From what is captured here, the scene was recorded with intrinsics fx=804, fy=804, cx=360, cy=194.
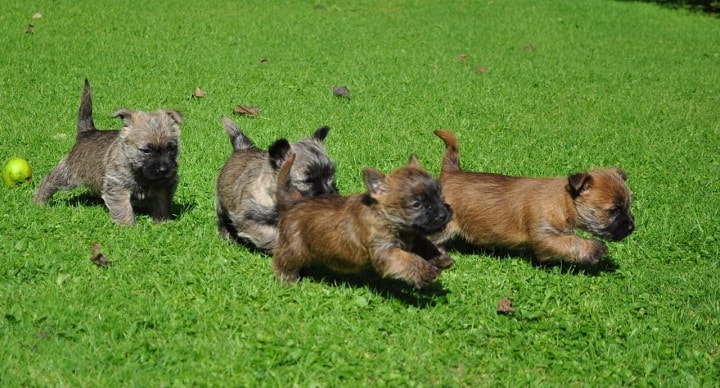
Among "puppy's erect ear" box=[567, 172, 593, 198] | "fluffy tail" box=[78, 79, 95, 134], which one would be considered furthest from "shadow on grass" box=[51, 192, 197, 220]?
"puppy's erect ear" box=[567, 172, 593, 198]

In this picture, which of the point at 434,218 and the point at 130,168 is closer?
the point at 434,218

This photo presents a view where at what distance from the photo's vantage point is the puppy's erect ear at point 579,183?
21.3ft

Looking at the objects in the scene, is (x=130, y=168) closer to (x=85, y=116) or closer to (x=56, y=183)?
(x=56, y=183)

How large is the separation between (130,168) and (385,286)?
9.23ft

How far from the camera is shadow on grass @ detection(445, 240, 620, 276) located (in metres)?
6.80

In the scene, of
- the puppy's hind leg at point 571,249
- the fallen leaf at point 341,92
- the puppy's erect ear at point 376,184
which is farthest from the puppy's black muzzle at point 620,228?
the fallen leaf at point 341,92

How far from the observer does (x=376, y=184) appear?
18.9 ft

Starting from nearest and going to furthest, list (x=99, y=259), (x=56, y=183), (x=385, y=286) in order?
(x=385, y=286) < (x=99, y=259) < (x=56, y=183)

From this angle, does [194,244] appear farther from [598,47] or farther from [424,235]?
[598,47]

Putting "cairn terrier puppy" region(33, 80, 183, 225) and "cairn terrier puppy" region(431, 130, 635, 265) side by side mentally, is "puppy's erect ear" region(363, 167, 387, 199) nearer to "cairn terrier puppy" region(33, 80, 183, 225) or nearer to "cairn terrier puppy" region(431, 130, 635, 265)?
"cairn terrier puppy" region(431, 130, 635, 265)

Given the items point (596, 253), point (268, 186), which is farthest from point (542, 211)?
point (268, 186)

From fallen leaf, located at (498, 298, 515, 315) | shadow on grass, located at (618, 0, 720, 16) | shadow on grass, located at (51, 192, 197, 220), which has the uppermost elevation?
shadow on grass, located at (618, 0, 720, 16)

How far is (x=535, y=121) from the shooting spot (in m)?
11.5

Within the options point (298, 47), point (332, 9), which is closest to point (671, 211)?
point (298, 47)
